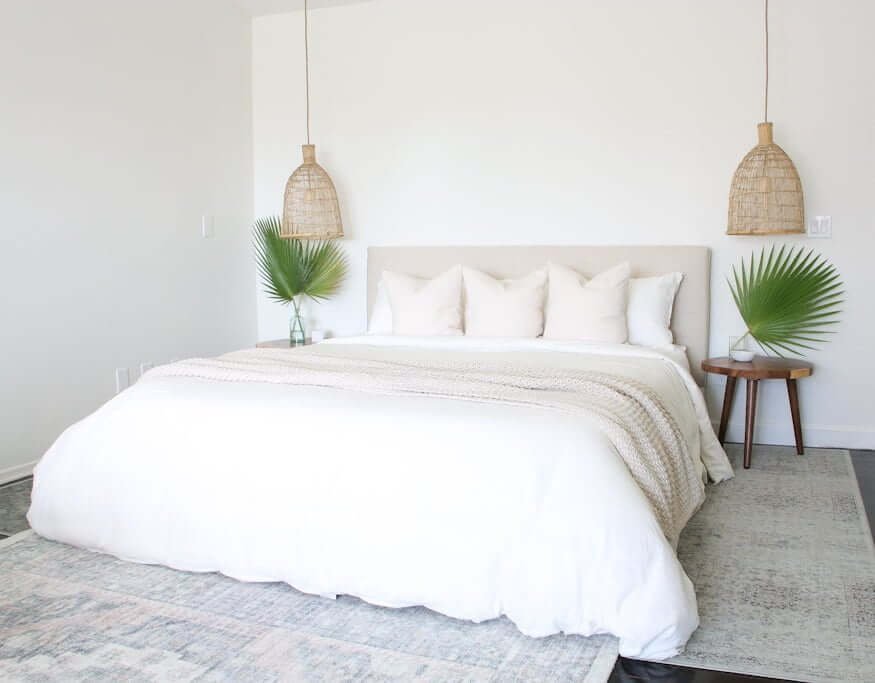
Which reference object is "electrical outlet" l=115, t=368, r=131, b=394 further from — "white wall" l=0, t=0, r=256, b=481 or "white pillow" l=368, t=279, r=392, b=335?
"white pillow" l=368, t=279, r=392, b=335

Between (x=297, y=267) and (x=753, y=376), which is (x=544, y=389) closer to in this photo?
(x=753, y=376)

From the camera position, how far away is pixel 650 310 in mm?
4285

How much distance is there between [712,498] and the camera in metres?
3.51

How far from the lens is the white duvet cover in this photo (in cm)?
216

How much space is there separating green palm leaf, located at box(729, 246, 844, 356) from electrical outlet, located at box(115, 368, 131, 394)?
3.26 metres

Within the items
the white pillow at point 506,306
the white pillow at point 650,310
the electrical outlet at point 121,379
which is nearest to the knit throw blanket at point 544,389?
the white pillow at point 506,306

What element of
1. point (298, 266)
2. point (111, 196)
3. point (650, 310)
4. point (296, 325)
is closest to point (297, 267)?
point (298, 266)

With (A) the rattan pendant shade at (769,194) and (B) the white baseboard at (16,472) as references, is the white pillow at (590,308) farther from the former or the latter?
(B) the white baseboard at (16,472)

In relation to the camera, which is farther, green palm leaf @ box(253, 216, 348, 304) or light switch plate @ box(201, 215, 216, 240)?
green palm leaf @ box(253, 216, 348, 304)

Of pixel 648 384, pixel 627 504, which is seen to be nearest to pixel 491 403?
pixel 627 504

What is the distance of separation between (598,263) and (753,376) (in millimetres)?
1076

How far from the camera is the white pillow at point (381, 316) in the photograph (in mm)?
4762

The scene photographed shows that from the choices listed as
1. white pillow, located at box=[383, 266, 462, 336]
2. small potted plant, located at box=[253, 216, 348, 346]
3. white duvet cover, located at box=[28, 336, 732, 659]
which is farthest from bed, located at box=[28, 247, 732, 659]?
small potted plant, located at box=[253, 216, 348, 346]

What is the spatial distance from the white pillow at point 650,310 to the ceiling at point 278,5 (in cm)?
252
